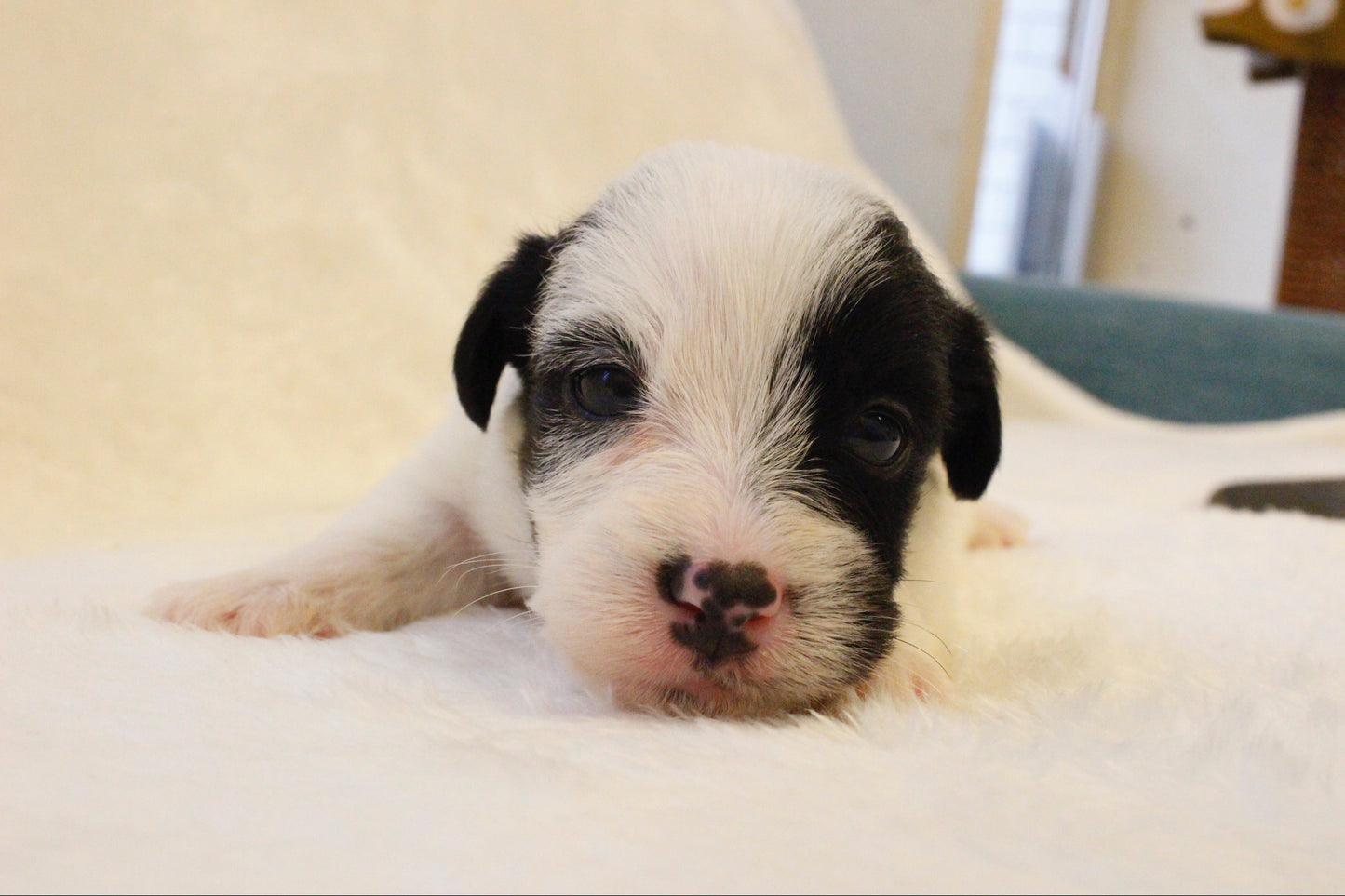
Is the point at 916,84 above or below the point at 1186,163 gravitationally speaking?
below

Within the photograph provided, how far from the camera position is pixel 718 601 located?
0.96 meters

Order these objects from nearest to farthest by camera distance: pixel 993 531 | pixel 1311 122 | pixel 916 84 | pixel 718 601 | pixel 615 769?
1. pixel 615 769
2. pixel 718 601
3. pixel 993 531
4. pixel 1311 122
5. pixel 916 84

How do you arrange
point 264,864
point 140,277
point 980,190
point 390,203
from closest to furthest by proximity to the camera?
point 264,864
point 140,277
point 390,203
point 980,190

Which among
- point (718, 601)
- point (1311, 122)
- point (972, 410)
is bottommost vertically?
point (718, 601)

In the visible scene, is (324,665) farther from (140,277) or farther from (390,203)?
(390,203)

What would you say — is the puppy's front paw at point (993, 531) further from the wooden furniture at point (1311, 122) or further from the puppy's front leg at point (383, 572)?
the wooden furniture at point (1311, 122)

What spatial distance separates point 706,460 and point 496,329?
459 mm

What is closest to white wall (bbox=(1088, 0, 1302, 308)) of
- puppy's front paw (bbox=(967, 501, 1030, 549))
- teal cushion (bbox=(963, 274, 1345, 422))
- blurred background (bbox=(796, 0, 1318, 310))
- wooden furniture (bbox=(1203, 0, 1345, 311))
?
blurred background (bbox=(796, 0, 1318, 310))

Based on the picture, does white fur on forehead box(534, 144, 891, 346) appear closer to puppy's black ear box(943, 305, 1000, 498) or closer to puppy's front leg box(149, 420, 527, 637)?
puppy's black ear box(943, 305, 1000, 498)

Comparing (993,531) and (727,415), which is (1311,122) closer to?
(993,531)

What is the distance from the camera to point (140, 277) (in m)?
2.10

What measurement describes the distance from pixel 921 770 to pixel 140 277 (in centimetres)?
180

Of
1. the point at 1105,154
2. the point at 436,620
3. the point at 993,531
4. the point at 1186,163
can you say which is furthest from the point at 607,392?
the point at 1105,154

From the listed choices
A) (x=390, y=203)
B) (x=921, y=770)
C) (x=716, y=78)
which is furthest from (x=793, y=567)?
(x=716, y=78)
